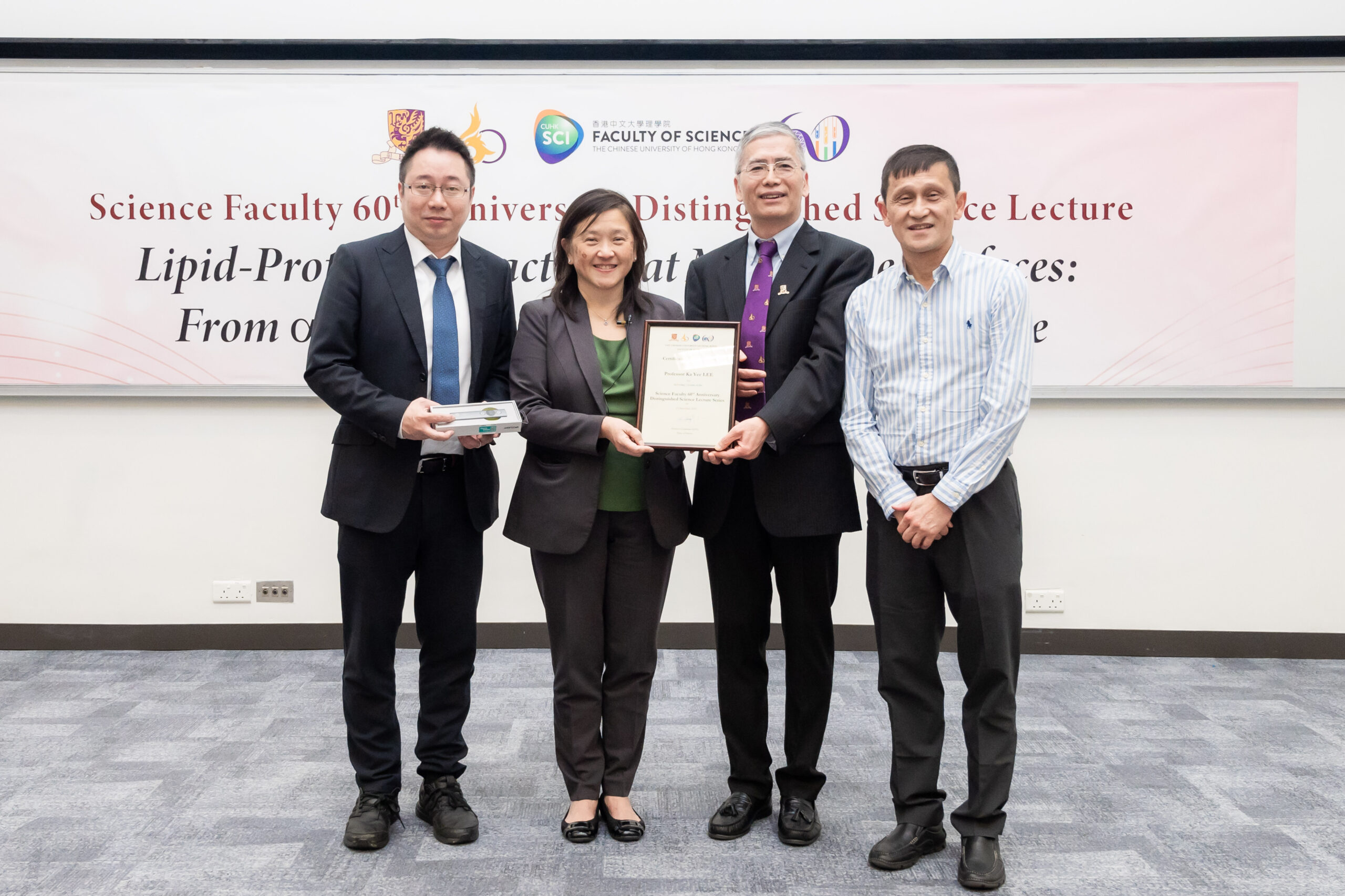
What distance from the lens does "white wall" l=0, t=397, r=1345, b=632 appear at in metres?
3.56

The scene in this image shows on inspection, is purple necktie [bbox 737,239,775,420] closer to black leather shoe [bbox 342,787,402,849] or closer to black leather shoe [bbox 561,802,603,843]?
black leather shoe [bbox 561,802,603,843]

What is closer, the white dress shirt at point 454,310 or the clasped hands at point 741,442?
the clasped hands at point 741,442

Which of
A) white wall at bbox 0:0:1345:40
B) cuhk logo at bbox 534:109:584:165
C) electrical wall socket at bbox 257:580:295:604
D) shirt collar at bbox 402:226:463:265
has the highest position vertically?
white wall at bbox 0:0:1345:40

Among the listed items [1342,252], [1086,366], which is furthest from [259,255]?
[1342,252]

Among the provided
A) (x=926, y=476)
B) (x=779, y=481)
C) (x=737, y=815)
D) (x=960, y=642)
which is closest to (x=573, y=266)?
(x=779, y=481)

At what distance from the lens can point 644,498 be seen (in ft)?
6.86

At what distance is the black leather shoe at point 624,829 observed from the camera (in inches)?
82.4

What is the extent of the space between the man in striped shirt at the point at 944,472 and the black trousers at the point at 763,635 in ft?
0.59

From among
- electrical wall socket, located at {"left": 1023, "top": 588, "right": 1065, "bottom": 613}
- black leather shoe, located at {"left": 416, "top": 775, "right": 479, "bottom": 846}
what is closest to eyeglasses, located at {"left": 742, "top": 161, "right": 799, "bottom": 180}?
black leather shoe, located at {"left": 416, "top": 775, "right": 479, "bottom": 846}

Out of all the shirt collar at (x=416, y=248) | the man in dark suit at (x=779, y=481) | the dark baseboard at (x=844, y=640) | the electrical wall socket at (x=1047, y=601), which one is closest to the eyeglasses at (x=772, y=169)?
the man in dark suit at (x=779, y=481)

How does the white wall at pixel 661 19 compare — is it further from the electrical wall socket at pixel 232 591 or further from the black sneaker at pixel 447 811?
the black sneaker at pixel 447 811

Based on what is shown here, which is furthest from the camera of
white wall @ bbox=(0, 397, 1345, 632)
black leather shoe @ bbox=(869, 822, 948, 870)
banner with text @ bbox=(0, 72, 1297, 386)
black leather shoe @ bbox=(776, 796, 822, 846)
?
white wall @ bbox=(0, 397, 1345, 632)

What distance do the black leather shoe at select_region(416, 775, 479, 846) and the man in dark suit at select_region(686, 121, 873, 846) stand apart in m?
0.57

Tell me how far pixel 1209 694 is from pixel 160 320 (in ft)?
13.5
